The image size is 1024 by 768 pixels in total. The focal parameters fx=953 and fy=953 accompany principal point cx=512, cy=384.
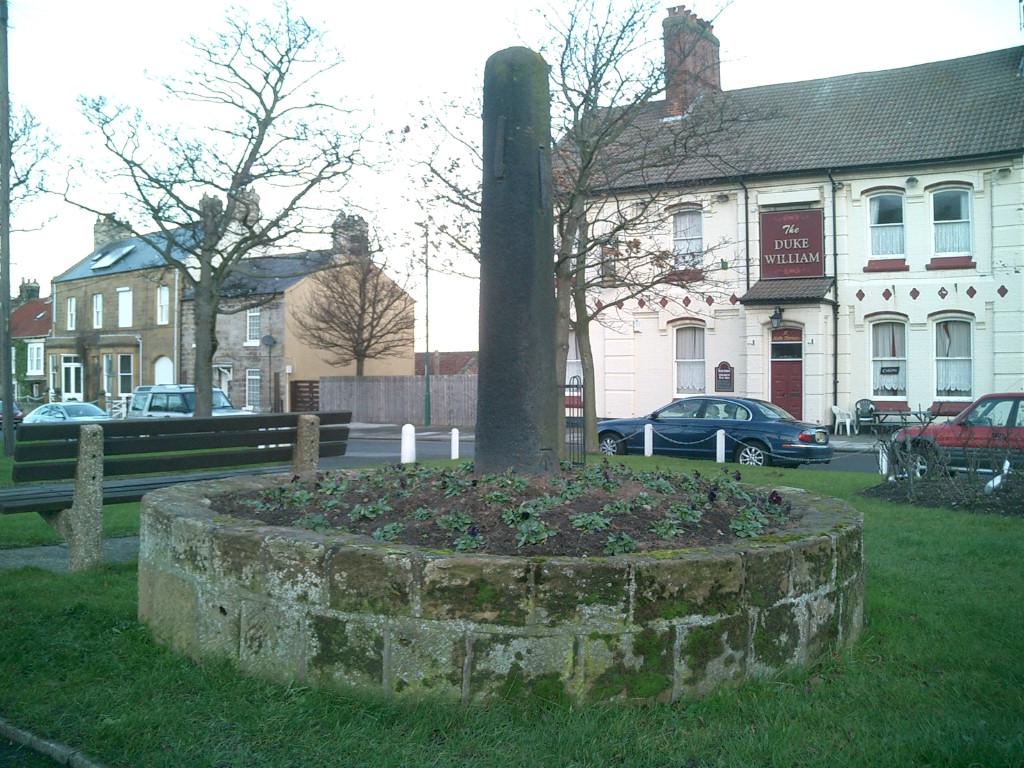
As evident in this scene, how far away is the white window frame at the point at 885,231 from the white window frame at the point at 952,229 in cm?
80

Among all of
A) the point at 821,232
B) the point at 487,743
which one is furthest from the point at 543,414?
the point at 821,232

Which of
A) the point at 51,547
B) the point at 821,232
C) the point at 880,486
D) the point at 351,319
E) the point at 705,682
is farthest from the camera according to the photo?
the point at 351,319

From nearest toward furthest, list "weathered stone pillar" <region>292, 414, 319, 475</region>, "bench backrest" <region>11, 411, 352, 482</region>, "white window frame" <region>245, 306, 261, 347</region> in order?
"bench backrest" <region>11, 411, 352, 482</region> < "weathered stone pillar" <region>292, 414, 319, 475</region> < "white window frame" <region>245, 306, 261, 347</region>

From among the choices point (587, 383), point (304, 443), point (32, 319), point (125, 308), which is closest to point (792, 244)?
point (587, 383)

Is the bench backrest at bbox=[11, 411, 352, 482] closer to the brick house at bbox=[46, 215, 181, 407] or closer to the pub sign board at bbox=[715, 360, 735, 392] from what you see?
the pub sign board at bbox=[715, 360, 735, 392]

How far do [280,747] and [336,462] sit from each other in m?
16.5

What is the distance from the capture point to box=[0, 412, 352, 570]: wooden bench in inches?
285

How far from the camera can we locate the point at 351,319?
42375 mm

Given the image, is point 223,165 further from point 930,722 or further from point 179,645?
point 930,722

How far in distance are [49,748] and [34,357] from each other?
6423 cm

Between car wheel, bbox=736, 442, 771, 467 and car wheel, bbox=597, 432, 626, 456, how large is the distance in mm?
2358

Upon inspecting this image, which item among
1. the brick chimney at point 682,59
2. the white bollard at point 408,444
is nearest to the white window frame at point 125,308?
the brick chimney at point 682,59

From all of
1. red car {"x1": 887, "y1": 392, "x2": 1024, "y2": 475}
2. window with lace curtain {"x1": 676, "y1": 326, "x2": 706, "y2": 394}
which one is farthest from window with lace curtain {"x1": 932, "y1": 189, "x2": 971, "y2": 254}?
red car {"x1": 887, "y1": 392, "x2": 1024, "y2": 475}

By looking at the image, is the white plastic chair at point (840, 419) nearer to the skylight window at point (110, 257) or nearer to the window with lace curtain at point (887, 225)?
the window with lace curtain at point (887, 225)
